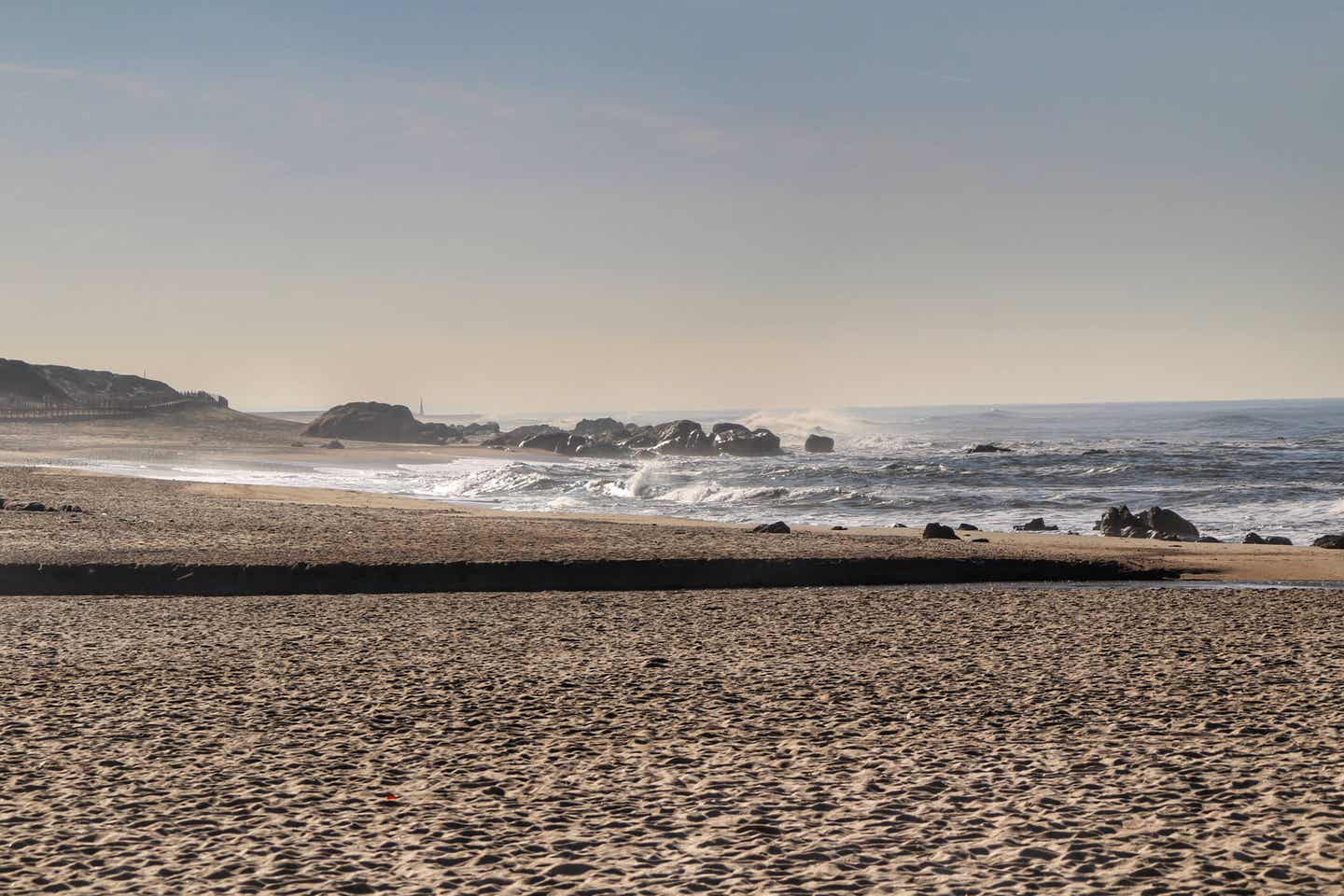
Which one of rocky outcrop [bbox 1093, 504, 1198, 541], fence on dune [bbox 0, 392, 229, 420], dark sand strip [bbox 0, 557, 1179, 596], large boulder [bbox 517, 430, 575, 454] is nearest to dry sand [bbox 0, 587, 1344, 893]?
dark sand strip [bbox 0, 557, 1179, 596]

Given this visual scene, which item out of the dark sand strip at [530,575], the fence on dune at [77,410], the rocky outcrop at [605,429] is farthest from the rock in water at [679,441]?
the dark sand strip at [530,575]

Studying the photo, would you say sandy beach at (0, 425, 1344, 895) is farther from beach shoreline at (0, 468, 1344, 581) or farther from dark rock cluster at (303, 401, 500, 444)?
dark rock cluster at (303, 401, 500, 444)

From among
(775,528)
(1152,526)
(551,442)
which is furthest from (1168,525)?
(551,442)

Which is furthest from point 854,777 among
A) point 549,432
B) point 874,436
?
point 874,436

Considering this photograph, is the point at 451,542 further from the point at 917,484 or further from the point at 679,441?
the point at 679,441

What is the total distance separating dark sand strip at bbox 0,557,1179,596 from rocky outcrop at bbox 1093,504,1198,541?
1060 centimetres

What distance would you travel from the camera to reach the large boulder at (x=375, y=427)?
91.4 meters

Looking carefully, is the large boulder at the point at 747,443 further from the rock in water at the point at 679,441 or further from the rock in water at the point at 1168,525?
the rock in water at the point at 1168,525

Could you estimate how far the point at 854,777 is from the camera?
23.6 feet

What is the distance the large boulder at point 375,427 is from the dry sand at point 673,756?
262 feet

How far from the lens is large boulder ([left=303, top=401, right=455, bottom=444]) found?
91.4m

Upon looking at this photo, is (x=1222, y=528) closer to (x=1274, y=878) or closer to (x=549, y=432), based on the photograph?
(x=1274, y=878)

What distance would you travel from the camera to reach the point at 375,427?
92.2m

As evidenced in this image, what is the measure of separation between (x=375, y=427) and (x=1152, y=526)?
71654 millimetres
